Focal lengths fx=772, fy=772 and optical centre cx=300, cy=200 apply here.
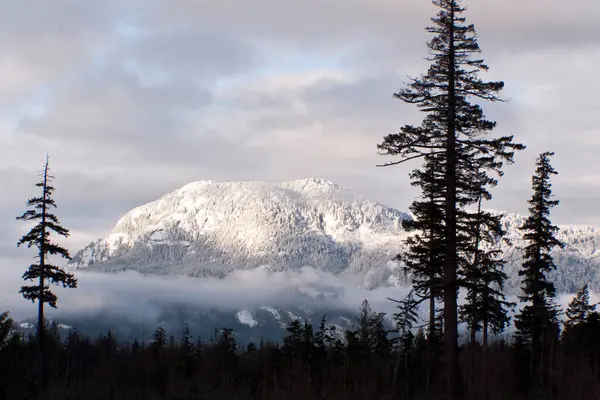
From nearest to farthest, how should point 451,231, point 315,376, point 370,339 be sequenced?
1. point 315,376
2. point 451,231
3. point 370,339

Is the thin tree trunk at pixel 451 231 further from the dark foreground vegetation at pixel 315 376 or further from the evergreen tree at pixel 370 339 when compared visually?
the evergreen tree at pixel 370 339

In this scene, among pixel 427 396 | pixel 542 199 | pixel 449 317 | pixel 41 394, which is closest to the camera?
pixel 41 394

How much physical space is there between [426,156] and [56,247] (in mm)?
25325

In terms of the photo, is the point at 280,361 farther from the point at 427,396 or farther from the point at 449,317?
the point at 427,396

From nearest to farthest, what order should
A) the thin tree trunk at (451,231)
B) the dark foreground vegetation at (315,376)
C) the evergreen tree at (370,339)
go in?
the dark foreground vegetation at (315,376) → the thin tree trunk at (451,231) → the evergreen tree at (370,339)

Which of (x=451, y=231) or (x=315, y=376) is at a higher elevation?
(x=451, y=231)

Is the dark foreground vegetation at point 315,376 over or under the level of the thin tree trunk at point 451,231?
under

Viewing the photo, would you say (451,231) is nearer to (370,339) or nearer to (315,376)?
(315,376)

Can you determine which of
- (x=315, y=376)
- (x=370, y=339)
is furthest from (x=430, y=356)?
(x=370, y=339)

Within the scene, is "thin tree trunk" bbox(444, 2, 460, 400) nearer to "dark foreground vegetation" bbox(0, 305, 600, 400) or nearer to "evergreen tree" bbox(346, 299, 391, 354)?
"dark foreground vegetation" bbox(0, 305, 600, 400)

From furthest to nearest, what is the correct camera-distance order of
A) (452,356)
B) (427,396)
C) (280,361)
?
(280,361) → (452,356) → (427,396)

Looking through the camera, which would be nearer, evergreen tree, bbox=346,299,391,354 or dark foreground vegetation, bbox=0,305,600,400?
dark foreground vegetation, bbox=0,305,600,400

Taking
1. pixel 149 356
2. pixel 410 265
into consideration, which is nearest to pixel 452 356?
pixel 149 356

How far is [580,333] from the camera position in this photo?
108ft
